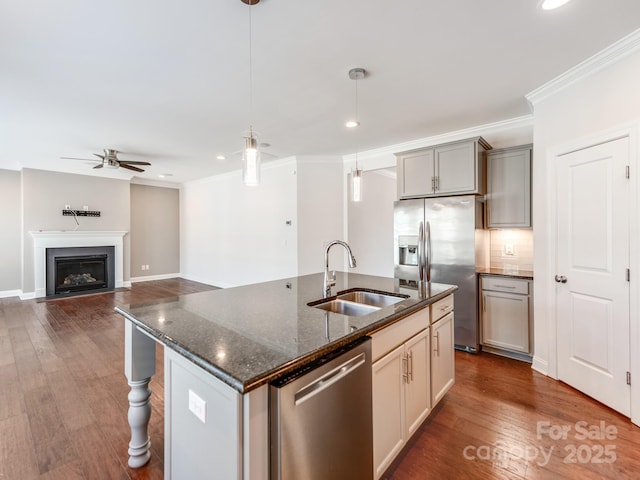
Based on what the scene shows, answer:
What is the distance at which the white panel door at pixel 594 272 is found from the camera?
2.21 m

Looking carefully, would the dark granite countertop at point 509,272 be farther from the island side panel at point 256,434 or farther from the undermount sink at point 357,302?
the island side panel at point 256,434

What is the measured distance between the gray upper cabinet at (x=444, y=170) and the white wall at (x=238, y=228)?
2114 millimetres

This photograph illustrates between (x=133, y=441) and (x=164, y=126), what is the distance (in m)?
3.41

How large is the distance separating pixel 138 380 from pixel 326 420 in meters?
1.16

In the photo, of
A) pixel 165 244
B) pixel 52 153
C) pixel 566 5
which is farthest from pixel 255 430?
pixel 165 244

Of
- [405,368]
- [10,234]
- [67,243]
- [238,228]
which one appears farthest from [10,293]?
[405,368]

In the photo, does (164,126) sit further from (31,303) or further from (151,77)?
(31,303)

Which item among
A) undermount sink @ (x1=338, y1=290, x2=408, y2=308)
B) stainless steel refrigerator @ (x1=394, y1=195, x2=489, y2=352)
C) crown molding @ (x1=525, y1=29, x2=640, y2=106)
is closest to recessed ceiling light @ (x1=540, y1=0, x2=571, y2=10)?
crown molding @ (x1=525, y1=29, x2=640, y2=106)

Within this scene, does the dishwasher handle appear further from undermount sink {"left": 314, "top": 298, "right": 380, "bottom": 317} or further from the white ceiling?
the white ceiling

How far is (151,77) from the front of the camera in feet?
8.48

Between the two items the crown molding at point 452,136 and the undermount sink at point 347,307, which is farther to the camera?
the crown molding at point 452,136

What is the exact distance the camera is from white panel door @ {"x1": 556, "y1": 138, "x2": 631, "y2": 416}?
7.26 feet

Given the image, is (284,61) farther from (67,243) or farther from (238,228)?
(67,243)

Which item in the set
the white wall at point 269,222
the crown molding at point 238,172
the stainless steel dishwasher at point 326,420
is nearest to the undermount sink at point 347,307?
the stainless steel dishwasher at point 326,420
